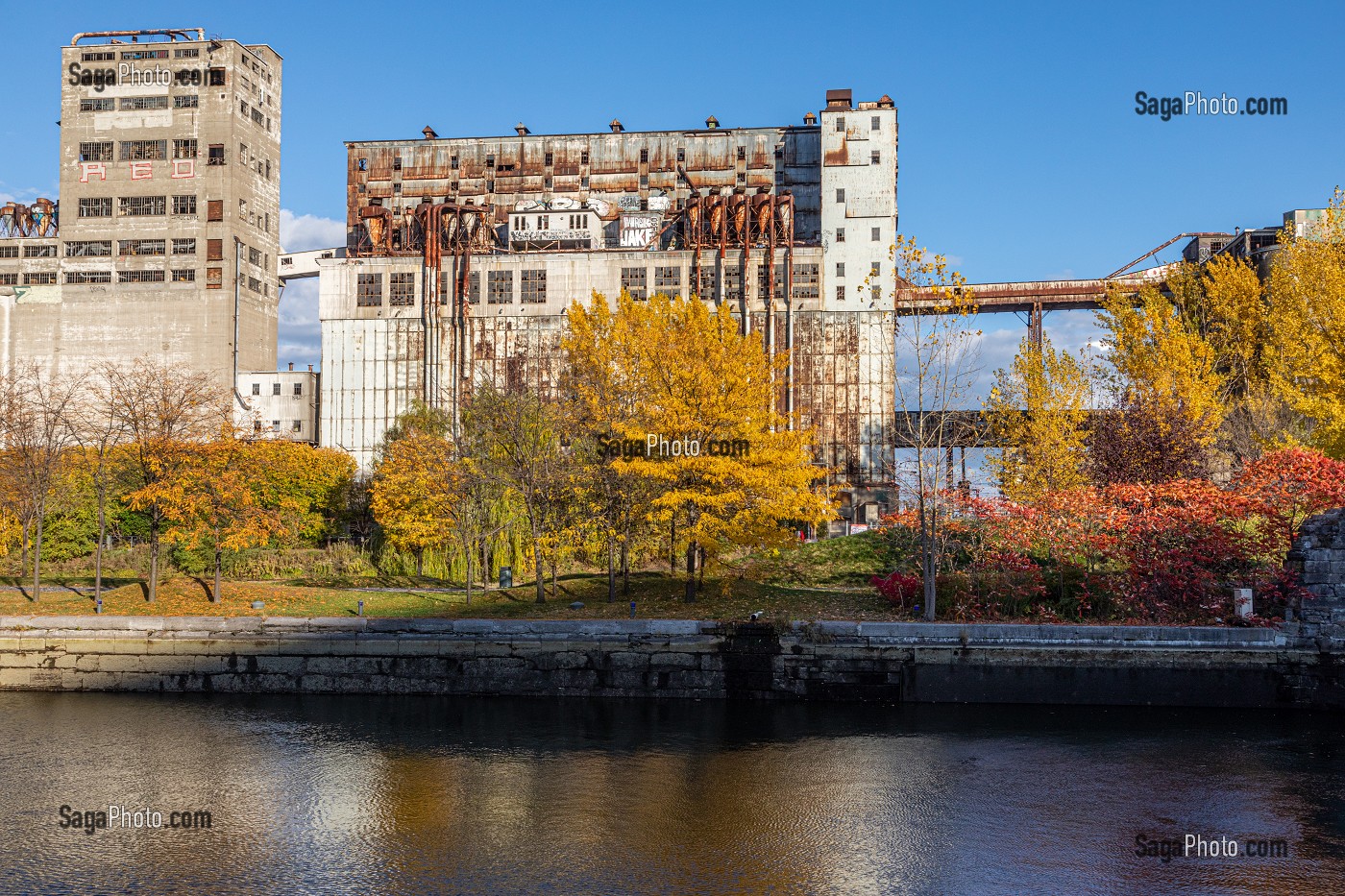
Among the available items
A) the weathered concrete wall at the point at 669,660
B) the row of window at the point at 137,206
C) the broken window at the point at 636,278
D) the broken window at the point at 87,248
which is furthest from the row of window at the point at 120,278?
the weathered concrete wall at the point at 669,660

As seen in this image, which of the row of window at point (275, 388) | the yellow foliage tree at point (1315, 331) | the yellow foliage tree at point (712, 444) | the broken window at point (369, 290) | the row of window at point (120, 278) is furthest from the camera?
the row of window at point (120, 278)

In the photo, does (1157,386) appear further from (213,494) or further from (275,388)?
(275,388)

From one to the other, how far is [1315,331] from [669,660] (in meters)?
23.5

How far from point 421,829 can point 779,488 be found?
15.8m

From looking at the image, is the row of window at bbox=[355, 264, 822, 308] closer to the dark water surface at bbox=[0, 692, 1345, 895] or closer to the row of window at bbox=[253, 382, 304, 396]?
the row of window at bbox=[253, 382, 304, 396]

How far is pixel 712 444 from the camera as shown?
29.1m

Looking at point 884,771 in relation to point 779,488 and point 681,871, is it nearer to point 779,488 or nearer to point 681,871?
point 681,871

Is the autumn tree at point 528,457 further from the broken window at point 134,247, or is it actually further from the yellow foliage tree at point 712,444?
the broken window at point 134,247

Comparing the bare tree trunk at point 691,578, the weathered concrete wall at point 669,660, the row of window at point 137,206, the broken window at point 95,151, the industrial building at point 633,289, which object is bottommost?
the weathered concrete wall at point 669,660

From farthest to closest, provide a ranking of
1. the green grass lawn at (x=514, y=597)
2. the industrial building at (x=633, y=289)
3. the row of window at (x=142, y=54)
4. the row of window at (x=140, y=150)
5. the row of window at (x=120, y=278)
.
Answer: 1. the row of window at (x=142, y=54)
2. the row of window at (x=140, y=150)
3. the row of window at (x=120, y=278)
4. the industrial building at (x=633, y=289)
5. the green grass lawn at (x=514, y=597)

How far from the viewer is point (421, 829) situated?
1471 centimetres

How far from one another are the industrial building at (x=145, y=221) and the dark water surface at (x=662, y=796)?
47.4 m

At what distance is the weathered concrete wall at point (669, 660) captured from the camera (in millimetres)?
23094

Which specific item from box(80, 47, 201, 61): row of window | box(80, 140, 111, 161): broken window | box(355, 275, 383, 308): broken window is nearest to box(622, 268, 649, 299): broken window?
box(355, 275, 383, 308): broken window
